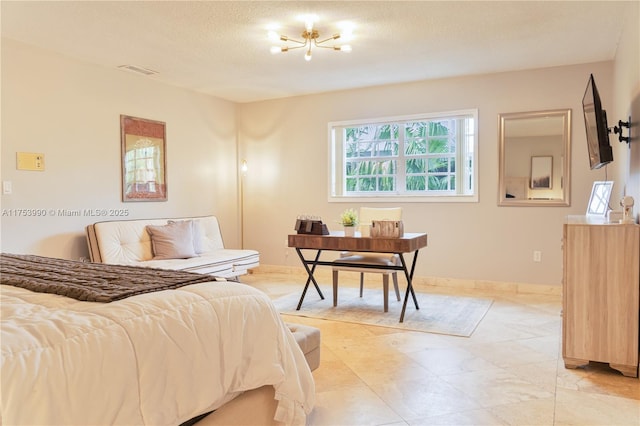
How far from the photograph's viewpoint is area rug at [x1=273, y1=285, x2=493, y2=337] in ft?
11.7

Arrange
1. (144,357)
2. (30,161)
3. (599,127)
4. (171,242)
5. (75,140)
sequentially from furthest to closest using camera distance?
1. (171,242)
2. (75,140)
3. (30,161)
4. (599,127)
5. (144,357)

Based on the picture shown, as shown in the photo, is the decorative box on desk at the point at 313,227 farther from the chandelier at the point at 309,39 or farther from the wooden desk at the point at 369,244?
the chandelier at the point at 309,39

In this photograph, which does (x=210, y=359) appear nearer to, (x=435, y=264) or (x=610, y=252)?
(x=610, y=252)

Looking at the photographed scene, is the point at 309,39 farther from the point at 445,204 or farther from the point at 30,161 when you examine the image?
the point at 30,161

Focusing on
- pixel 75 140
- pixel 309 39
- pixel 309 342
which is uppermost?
pixel 309 39

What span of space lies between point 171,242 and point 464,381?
125 inches

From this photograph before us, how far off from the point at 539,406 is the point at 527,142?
334 cm

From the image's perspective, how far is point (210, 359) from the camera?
1.43 metres

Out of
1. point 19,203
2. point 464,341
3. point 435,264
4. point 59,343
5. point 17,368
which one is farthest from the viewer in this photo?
point 435,264

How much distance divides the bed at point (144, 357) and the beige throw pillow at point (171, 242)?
9.02 ft

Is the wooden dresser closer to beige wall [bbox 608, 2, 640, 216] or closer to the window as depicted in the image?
beige wall [bbox 608, 2, 640, 216]

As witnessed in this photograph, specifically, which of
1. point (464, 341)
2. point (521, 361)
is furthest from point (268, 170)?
point (521, 361)

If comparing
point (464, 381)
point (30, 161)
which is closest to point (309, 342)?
point (464, 381)

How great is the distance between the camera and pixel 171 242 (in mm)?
4559
